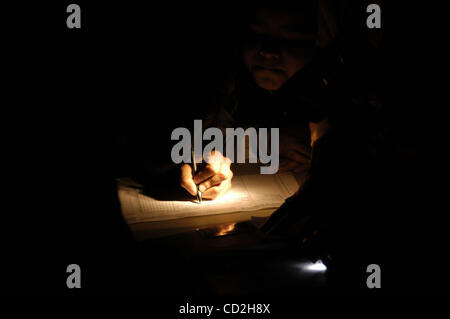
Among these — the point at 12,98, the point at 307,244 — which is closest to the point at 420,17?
the point at 307,244

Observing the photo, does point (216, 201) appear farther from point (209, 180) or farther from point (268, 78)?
point (268, 78)

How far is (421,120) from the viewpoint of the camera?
126cm

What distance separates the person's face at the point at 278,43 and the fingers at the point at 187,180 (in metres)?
0.44

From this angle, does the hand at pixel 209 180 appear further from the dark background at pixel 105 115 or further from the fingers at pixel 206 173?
the dark background at pixel 105 115

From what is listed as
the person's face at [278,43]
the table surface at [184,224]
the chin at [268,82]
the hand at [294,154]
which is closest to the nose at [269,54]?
the person's face at [278,43]

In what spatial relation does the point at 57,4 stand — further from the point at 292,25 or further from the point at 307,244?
the point at 307,244

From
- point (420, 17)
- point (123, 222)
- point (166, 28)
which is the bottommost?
point (123, 222)

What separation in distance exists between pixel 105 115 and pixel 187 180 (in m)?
0.77

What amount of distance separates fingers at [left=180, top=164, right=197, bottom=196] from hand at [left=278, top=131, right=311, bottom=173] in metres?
0.39

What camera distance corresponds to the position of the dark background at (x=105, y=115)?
1.24 metres

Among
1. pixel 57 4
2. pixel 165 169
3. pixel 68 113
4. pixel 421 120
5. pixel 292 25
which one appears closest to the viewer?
pixel 421 120

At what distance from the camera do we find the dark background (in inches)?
48.7

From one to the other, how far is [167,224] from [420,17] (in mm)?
970

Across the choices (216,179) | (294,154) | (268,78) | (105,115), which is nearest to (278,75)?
(268,78)
